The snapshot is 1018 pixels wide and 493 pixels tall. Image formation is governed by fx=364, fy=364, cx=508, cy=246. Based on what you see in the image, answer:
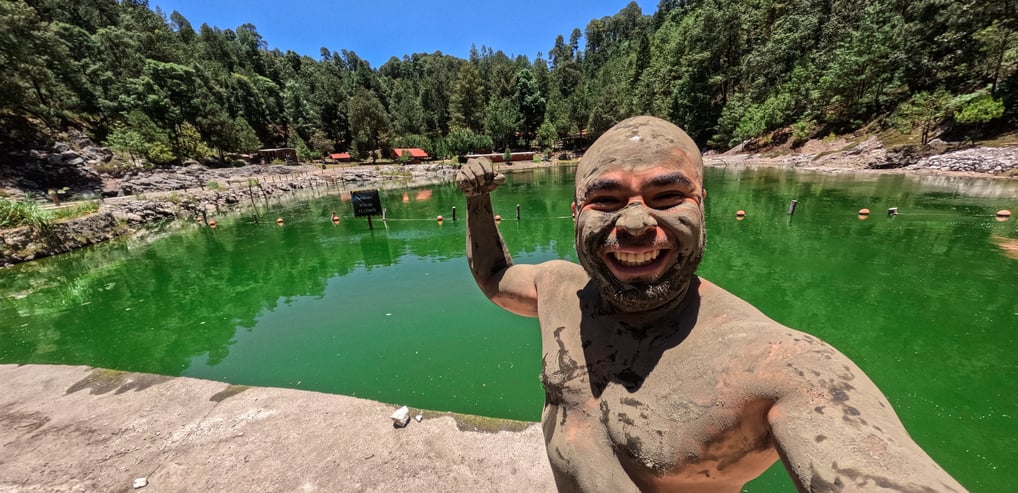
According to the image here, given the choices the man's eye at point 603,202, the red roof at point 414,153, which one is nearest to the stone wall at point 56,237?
the man's eye at point 603,202

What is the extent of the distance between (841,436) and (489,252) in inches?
71.5

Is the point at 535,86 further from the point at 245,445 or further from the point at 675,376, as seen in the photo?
the point at 675,376

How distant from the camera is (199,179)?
36.2 meters

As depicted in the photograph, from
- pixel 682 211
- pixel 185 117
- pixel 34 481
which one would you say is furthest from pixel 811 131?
pixel 185 117

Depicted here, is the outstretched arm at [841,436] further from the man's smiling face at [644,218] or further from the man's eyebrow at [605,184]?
the man's eyebrow at [605,184]

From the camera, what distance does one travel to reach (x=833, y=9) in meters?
44.4

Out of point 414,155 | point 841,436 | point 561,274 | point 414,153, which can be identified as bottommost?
point 841,436

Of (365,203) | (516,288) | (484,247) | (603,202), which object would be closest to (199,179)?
(365,203)

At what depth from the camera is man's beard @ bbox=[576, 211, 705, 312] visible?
1.39m

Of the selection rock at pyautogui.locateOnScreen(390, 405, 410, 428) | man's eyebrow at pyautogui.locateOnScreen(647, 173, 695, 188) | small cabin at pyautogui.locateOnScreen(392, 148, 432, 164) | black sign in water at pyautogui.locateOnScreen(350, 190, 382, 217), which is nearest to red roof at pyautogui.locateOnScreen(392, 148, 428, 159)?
small cabin at pyautogui.locateOnScreen(392, 148, 432, 164)

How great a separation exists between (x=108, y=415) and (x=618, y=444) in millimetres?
6996

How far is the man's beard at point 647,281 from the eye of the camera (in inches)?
54.6

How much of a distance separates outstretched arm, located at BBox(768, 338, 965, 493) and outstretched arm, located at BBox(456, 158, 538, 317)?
1325 mm

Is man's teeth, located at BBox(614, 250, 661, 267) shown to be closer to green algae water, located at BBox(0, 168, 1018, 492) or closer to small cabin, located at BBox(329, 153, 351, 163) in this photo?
green algae water, located at BBox(0, 168, 1018, 492)
